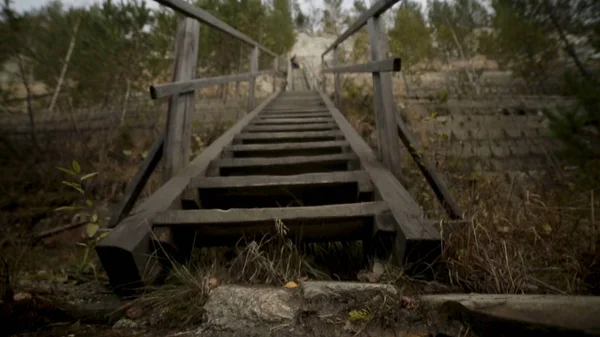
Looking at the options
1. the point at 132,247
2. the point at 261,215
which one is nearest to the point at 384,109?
the point at 261,215

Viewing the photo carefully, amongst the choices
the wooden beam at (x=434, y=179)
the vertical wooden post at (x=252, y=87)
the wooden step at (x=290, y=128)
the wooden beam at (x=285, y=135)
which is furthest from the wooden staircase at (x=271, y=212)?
the vertical wooden post at (x=252, y=87)

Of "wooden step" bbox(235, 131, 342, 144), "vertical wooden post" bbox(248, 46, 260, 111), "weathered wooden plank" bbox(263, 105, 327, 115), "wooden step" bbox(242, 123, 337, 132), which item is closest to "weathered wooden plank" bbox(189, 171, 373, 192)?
"wooden step" bbox(235, 131, 342, 144)

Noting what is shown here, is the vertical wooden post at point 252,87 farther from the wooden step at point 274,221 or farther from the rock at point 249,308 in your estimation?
the rock at point 249,308

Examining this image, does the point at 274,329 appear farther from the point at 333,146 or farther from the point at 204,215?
the point at 333,146

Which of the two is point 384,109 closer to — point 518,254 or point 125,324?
point 518,254

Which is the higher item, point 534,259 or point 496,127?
point 496,127

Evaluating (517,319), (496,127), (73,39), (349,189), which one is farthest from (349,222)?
(73,39)

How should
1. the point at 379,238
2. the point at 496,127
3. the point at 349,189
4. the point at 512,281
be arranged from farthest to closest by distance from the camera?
the point at 496,127 < the point at 349,189 < the point at 379,238 < the point at 512,281

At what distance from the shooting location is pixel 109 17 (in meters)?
10.3

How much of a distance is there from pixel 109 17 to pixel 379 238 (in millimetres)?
12101

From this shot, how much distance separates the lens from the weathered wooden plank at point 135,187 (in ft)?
6.54

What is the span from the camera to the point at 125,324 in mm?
1256

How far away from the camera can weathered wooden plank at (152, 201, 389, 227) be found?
5.39 feet

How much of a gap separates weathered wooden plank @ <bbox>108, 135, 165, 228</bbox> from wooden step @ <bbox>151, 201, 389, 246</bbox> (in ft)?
1.66
